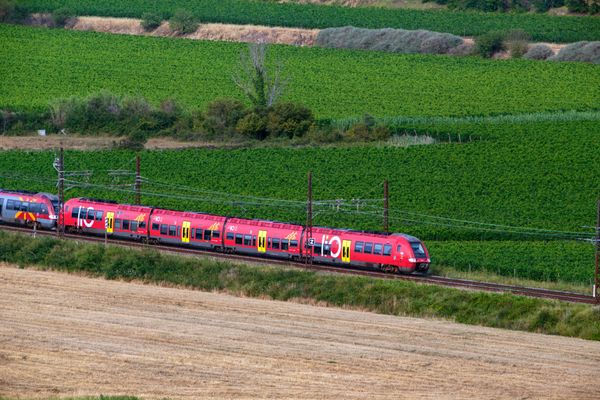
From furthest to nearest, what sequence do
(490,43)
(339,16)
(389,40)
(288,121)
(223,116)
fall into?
(339,16) → (389,40) → (490,43) → (223,116) → (288,121)

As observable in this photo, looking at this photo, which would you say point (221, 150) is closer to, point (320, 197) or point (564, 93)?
point (320, 197)

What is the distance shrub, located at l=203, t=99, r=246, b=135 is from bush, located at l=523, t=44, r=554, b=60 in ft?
166

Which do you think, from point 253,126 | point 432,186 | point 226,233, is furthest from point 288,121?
point 226,233

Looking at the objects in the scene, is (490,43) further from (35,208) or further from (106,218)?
(106,218)

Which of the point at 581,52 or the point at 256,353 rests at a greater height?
Answer: the point at 581,52

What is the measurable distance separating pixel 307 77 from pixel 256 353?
99.8 meters

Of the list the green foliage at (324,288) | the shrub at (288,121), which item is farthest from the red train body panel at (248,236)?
the shrub at (288,121)

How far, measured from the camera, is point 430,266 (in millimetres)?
76000

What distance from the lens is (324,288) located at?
6975 cm

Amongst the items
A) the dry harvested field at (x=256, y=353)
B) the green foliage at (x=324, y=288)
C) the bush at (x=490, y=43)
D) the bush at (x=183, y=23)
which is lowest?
the dry harvested field at (x=256, y=353)

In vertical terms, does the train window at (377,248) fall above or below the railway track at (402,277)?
above

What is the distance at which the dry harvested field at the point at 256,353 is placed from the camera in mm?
48406

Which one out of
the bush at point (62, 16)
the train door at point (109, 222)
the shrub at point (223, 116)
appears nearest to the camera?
the train door at point (109, 222)

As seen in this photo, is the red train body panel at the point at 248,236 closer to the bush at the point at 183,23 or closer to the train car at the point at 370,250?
the train car at the point at 370,250
